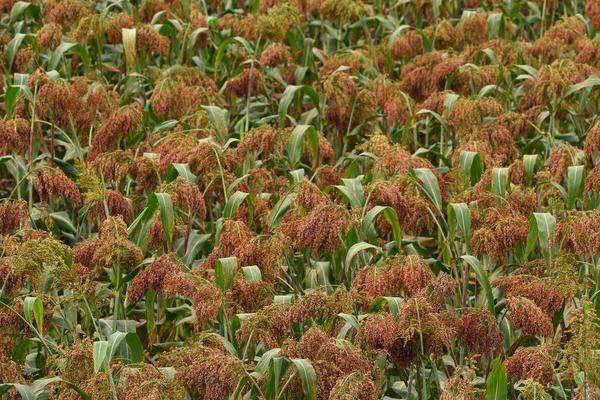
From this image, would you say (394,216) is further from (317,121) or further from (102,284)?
(317,121)

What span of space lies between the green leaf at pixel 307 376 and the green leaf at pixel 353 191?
179 centimetres

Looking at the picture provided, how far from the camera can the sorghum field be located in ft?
18.1

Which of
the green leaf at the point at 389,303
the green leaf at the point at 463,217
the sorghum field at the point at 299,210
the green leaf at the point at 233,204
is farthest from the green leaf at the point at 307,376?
the green leaf at the point at 233,204

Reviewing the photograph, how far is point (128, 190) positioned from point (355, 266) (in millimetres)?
1745

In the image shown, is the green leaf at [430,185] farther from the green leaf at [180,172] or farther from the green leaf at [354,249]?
the green leaf at [180,172]

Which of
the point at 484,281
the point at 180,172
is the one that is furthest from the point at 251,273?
the point at 180,172

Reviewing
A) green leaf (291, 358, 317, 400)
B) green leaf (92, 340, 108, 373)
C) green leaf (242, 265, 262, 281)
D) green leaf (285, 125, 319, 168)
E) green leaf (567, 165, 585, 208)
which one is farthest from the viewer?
green leaf (285, 125, 319, 168)

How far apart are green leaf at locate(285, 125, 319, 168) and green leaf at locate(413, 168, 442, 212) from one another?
1112 mm

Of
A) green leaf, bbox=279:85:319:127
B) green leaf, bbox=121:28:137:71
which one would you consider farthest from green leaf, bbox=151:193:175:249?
green leaf, bbox=121:28:137:71

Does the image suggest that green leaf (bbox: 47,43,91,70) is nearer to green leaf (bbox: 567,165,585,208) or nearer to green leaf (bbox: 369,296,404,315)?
green leaf (bbox: 567,165,585,208)

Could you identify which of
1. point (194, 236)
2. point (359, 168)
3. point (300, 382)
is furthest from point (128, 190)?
point (300, 382)

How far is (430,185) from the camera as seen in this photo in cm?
702

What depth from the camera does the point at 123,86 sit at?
10.1 metres

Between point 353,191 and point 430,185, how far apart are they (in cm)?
40
